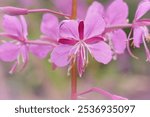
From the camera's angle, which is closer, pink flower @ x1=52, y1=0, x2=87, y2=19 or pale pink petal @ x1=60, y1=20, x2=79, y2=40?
pale pink petal @ x1=60, y1=20, x2=79, y2=40

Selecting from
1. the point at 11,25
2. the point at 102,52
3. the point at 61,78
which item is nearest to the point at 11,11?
the point at 11,25

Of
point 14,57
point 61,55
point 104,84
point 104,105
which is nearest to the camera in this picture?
point 61,55

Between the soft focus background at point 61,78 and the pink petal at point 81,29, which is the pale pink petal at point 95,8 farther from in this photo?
the soft focus background at point 61,78

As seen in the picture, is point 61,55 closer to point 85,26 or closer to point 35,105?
point 85,26

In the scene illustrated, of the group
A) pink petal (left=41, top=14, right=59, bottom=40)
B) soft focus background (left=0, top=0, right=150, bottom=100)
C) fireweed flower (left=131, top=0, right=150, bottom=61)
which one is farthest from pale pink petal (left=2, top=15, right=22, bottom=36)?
soft focus background (left=0, top=0, right=150, bottom=100)

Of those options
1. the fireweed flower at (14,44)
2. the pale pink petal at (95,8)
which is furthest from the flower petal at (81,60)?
the fireweed flower at (14,44)

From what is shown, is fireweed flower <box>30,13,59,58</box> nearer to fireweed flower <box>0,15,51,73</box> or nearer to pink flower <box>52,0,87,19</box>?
fireweed flower <box>0,15,51,73</box>

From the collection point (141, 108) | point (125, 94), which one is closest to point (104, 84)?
point (125, 94)
